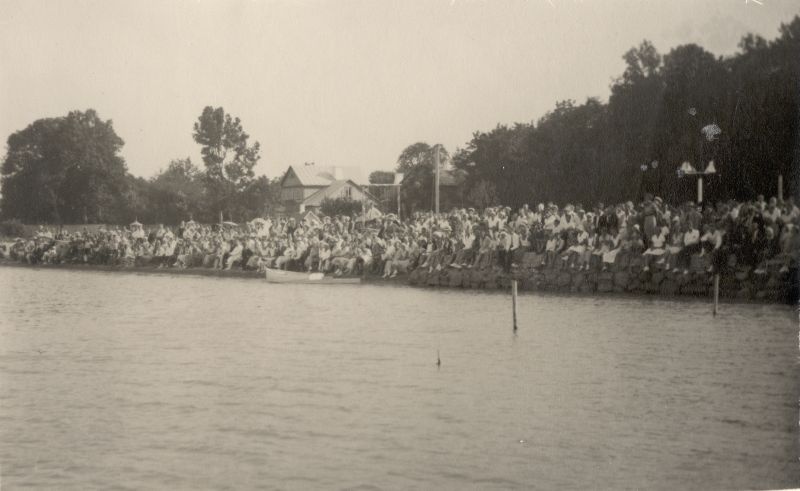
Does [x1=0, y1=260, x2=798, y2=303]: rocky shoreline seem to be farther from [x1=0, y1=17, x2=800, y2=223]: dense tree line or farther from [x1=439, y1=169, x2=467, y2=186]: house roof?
[x1=439, y1=169, x2=467, y2=186]: house roof

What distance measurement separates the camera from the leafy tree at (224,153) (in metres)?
7.05

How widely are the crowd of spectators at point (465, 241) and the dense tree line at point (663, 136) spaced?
43cm

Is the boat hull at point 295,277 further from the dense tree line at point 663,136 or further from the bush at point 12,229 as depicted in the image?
the bush at point 12,229

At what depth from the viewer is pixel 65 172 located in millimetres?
7125

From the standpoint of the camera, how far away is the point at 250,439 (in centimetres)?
613

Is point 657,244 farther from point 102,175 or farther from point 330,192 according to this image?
point 102,175

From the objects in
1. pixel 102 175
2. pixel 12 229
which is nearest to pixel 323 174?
pixel 102 175

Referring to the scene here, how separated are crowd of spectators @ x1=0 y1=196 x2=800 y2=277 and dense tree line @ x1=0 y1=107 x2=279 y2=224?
58 cm

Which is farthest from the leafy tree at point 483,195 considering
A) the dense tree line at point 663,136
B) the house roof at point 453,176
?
the house roof at point 453,176

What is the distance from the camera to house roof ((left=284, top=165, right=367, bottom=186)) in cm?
847

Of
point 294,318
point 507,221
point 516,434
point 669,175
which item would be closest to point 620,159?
point 669,175

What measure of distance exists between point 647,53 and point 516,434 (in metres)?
3.55

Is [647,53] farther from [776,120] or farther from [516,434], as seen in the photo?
[516,434]

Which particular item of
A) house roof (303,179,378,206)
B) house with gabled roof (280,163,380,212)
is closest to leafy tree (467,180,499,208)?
house roof (303,179,378,206)
